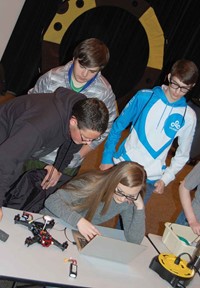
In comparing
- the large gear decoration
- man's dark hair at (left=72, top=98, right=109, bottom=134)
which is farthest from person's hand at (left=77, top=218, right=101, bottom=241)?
the large gear decoration

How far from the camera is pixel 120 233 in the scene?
199 cm

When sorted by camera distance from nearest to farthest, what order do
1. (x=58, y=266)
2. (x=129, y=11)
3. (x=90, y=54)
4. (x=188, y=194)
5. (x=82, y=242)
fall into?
(x=58, y=266), (x=82, y=242), (x=90, y=54), (x=188, y=194), (x=129, y=11)

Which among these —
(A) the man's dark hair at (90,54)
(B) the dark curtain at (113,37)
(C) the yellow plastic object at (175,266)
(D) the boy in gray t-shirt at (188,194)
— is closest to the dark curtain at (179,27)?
(B) the dark curtain at (113,37)

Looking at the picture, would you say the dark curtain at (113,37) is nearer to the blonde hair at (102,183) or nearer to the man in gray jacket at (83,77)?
the man in gray jacket at (83,77)

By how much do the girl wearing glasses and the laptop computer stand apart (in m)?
0.10

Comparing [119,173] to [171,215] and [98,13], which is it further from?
[98,13]

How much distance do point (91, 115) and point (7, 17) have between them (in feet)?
11.5

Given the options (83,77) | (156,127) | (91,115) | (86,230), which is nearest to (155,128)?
(156,127)

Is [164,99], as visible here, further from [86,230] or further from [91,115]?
[86,230]

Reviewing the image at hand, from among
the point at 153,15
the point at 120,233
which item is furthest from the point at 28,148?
the point at 153,15

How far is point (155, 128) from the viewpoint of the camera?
2.18 m

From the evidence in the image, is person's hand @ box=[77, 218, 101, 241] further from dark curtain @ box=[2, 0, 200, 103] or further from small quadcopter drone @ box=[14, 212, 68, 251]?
dark curtain @ box=[2, 0, 200, 103]

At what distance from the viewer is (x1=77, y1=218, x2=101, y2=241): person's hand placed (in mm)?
1741

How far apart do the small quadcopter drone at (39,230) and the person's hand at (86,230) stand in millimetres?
117
